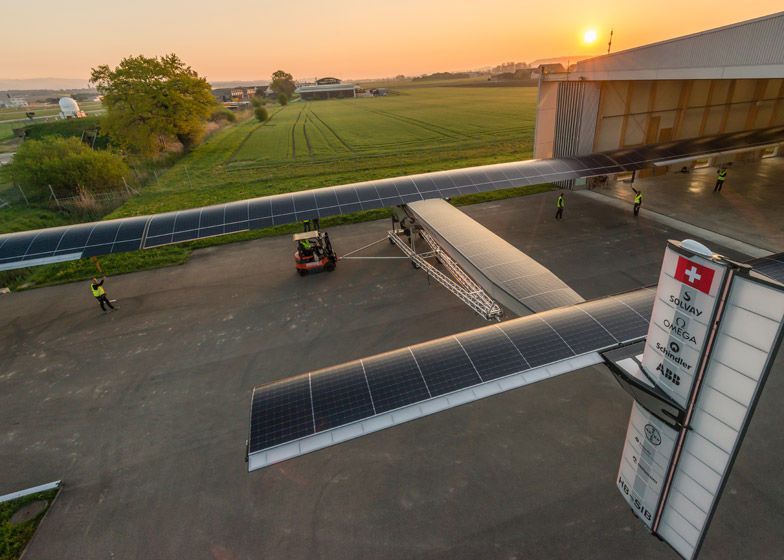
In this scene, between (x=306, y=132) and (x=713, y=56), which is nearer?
(x=713, y=56)

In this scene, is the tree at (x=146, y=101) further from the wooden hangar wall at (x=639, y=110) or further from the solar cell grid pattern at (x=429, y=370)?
the solar cell grid pattern at (x=429, y=370)

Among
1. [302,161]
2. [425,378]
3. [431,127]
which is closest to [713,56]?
[425,378]

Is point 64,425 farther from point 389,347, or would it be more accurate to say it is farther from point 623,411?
point 623,411

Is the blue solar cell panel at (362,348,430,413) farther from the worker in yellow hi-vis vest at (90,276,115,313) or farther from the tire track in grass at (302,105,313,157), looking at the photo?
the tire track in grass at (302,105,313,157)

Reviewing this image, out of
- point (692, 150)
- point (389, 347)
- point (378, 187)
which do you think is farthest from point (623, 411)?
point (692, 150)

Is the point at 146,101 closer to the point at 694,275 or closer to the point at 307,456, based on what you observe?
the point at 307,456

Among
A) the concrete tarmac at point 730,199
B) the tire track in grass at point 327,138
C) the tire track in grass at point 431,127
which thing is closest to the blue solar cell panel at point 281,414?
the concrete tarmac at point 730,199
